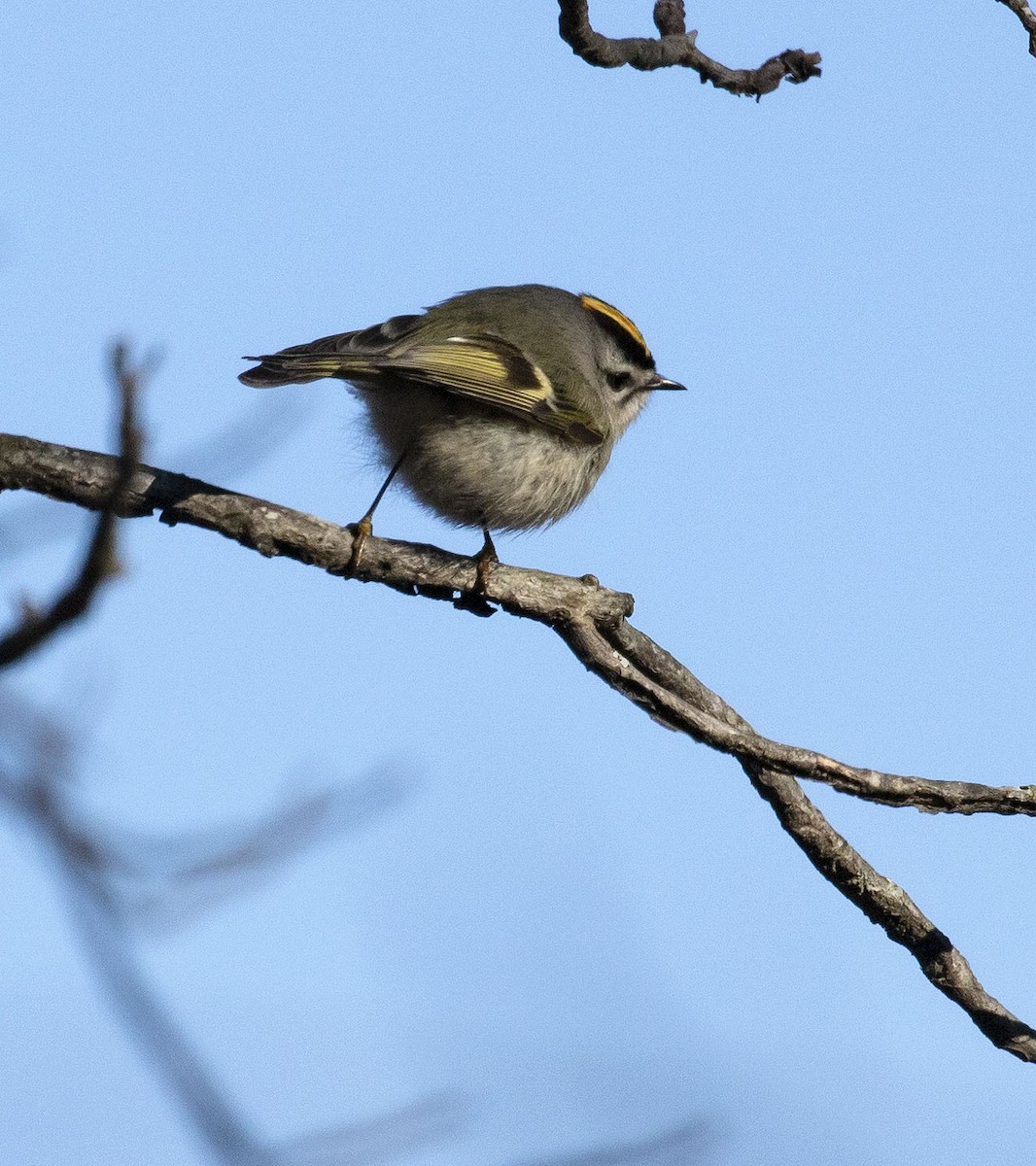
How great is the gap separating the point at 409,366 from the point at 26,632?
8.91ft

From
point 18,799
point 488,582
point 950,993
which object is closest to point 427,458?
point 488,582

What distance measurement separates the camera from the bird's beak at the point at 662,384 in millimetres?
5281

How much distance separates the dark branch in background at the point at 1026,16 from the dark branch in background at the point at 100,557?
8.71 feet

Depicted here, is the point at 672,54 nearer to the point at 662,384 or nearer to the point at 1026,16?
the point at 1026,16

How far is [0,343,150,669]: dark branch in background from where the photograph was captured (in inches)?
41.4

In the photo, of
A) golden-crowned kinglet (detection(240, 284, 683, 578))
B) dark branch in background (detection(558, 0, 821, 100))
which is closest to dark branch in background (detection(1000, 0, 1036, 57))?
dark branch in background (detection(558, 0, 821, 100))

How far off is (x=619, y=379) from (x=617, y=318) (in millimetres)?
226

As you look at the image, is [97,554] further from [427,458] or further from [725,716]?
[427,458]

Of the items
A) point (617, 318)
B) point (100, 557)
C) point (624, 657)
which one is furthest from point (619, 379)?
point (100, 557)

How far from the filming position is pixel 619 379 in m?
5.13

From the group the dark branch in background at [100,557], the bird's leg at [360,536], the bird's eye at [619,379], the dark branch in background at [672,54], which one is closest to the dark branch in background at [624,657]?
the bird's leg at [360,536]

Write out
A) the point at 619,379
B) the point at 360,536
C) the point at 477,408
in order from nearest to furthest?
1. the point at 360,536
2. the point at 477,408
3. the point at 619,379

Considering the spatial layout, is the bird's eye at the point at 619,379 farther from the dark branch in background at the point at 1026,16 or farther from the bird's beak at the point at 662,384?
the dark branch in background at the point at 1026,16

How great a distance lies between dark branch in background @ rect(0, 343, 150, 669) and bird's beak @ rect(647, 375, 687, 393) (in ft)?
14.0
